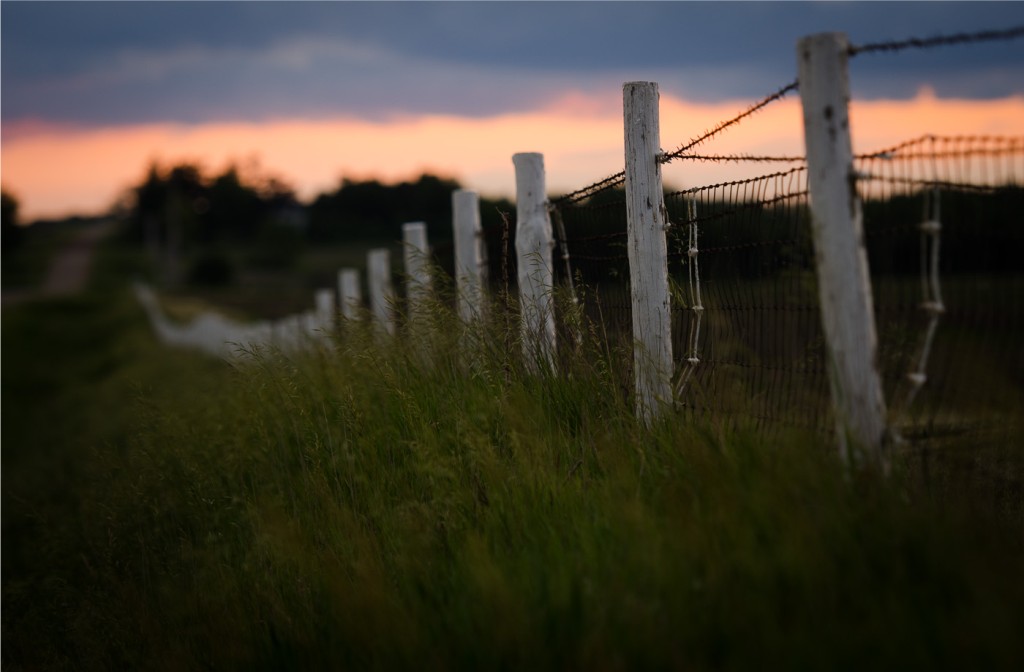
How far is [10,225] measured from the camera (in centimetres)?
8188

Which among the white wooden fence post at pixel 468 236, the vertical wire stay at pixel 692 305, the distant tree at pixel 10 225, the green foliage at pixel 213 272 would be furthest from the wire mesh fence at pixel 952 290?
the distant tree at pixel 10 225

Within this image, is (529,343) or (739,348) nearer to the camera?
(739,348)

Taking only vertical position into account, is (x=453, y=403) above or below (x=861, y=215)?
below

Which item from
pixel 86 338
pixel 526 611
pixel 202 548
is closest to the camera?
pixel 526 611

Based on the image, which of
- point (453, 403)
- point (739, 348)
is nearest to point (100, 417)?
point (453, 403)

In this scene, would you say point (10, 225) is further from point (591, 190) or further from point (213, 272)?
point (591, 190)

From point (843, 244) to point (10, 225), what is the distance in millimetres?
90673

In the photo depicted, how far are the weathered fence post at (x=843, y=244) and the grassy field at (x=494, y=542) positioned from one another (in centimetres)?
18

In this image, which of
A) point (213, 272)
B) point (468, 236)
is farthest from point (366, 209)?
point (468, 236)

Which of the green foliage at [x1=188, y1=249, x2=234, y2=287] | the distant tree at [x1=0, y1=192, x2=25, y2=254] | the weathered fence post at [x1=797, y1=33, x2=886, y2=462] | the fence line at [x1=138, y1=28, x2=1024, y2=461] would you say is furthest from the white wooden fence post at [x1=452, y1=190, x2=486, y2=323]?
the distant tree at [x1=0, y1=192, x2=25, y2=254]

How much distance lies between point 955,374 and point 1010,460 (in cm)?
131

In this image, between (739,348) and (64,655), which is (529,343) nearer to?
(739,348)

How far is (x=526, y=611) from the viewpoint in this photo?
2.72m

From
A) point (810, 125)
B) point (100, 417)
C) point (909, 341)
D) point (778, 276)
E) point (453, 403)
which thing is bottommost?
point (100, 417)
